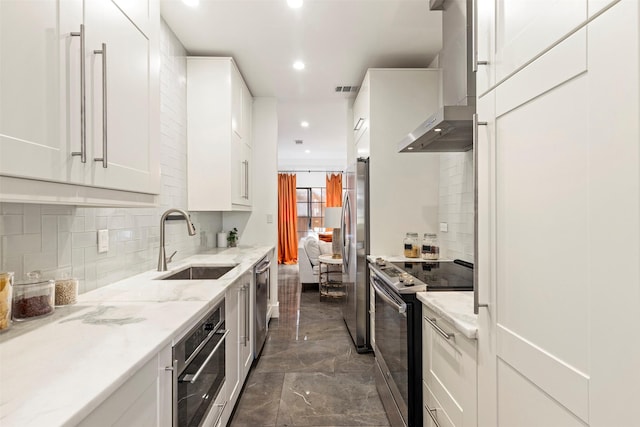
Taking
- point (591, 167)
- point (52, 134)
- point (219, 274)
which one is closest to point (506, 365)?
point (591, 167)

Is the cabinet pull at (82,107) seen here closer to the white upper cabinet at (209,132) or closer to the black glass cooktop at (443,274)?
the black glass cooktop at (443,274)

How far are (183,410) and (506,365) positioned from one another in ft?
3.61

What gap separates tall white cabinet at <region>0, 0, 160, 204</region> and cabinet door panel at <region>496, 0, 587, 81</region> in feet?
4.18

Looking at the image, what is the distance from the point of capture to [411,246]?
9.13 ft

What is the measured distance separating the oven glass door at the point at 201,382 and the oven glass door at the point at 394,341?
3.06ft

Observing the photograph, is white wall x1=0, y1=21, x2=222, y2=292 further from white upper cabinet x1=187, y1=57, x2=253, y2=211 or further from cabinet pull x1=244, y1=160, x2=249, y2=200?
cabinet pull x1=244, y1=160, x2=249, y2=200

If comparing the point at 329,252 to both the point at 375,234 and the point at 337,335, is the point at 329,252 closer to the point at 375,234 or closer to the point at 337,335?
the point at 337,335

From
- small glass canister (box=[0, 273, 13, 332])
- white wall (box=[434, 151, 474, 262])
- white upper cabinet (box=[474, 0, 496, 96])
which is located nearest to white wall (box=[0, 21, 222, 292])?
small glass canister (box=[0, 273, 13, 332])

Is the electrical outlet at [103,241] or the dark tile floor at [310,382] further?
the dark tile floor at [310,382]

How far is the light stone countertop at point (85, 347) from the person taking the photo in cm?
63

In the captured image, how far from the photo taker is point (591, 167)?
0.66 m

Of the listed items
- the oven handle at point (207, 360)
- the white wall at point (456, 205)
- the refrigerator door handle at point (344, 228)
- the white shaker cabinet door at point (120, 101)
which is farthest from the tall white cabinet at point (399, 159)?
the white shaker cabinet door at point (120, 101)

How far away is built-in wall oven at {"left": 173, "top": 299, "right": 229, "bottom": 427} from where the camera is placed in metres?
1.14

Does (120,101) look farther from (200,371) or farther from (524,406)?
(524,406)
